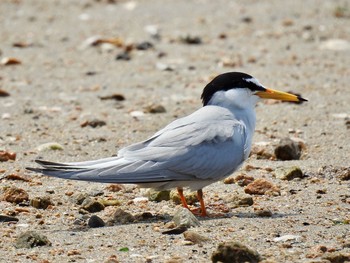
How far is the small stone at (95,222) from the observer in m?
5.12

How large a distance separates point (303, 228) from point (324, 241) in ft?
0.84

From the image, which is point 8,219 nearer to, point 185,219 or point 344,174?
point 185,219

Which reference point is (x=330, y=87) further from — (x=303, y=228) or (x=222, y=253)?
(x=222, y=253)

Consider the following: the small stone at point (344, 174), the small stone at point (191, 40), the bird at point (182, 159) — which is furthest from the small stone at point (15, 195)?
the small stone at point (191, 40)

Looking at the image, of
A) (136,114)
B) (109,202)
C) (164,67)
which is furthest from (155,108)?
(109,202)

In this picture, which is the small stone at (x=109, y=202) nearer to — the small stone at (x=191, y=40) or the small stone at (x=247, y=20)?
the small stone at (x=191, y=40)

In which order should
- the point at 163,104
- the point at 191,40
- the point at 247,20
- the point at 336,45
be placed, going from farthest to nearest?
the point at 247,20 < the point at 191,40 < the point at 336,45 < the point at 163,104

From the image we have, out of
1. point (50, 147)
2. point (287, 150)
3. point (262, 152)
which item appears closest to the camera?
point (287, 150)

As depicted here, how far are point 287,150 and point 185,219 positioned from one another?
1.74 metres

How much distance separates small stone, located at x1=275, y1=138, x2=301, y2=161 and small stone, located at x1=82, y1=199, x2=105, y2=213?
1580 millimetres

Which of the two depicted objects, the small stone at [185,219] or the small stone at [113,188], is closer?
the small stone at [185,219]

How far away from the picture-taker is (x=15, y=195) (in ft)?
18.3

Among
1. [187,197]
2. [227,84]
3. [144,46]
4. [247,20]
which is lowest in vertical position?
[187,197]

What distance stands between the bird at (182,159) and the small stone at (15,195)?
0.90 feet
